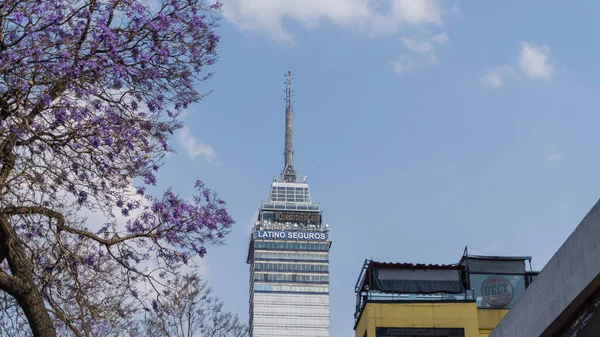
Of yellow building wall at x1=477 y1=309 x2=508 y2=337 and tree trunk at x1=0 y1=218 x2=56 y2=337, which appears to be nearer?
tree trunk at x1=0 y1=218 x2=56 y2=337

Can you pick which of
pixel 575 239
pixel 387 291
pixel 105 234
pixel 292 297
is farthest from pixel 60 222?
pixel 292 297

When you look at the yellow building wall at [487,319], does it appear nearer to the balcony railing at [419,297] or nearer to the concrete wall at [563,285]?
the balcony railing at [419,297]

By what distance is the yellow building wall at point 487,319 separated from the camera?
31.1m

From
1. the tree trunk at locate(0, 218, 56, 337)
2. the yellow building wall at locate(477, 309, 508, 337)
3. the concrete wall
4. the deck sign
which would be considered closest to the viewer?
the tree trunk at locate(0, 218, 56, 337)

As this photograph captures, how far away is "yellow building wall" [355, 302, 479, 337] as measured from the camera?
30.4 m

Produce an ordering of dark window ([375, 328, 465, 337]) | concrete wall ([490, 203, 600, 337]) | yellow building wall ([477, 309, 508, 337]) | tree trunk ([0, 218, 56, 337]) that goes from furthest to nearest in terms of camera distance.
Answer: yellow building wall ([477, 309, 508, 337]) → dark window ([375, 328, 465, 337]) → concrete wall ([490, 203, 600, 337]) → tree trunk ([0, 218, 56, 337])

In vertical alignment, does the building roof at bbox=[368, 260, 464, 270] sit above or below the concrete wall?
above

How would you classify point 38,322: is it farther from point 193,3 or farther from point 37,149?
point 193,3

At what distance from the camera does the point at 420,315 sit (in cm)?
3061

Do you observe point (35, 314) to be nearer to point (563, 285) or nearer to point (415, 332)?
point (563, 285)

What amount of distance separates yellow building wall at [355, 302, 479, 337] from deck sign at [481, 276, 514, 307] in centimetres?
141

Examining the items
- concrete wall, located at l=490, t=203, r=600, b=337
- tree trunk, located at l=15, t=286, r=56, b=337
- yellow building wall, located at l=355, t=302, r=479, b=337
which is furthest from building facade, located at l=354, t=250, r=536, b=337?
tree trunk, located at l=15, t=286, r=56, b=337

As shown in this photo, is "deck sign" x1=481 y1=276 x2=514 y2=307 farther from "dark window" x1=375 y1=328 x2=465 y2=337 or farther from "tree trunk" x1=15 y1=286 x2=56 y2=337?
"tree trunk" x1=15 y1=286 x2=56 y2=337

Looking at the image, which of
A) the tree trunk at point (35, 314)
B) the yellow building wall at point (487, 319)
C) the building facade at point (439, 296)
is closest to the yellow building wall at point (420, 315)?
the building facade at point (439, 296)
